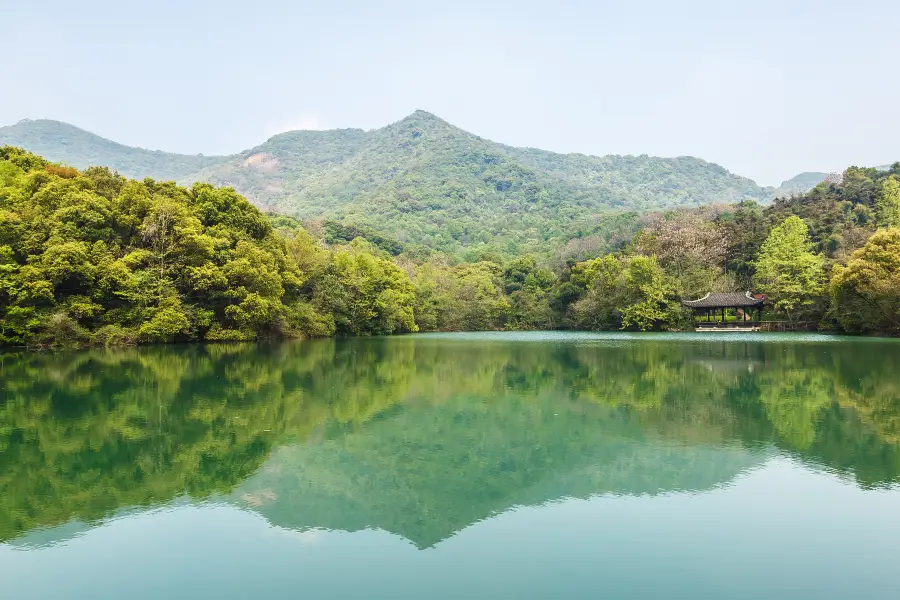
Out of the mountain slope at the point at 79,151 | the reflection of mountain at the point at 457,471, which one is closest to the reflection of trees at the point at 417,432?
the reflection of mountain at the point at 457,471

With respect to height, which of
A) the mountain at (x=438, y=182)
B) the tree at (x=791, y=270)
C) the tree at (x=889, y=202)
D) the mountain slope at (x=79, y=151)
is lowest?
the tree at (x=791, y=270)

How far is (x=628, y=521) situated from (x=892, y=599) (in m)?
2.45

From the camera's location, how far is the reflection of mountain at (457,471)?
7012 millimetres

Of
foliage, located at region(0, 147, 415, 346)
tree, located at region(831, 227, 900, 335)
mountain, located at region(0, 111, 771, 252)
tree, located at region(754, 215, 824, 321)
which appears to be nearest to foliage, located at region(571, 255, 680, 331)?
tree, located at region(754, 215, 824, 321)

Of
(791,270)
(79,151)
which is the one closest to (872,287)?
(791,270)

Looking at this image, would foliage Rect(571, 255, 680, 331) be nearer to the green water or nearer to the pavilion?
the pavilion

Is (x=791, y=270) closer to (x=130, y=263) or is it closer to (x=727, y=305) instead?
(x=727, y=305)

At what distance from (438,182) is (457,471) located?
419ft

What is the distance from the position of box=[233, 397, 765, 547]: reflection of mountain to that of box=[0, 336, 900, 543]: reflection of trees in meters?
0.04

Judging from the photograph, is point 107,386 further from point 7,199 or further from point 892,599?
point 7,199

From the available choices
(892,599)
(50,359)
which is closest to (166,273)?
(50,359)

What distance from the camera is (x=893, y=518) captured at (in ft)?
21.4

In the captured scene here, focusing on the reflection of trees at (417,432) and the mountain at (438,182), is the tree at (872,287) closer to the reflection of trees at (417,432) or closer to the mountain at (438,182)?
the reflection of trees at (417,432)

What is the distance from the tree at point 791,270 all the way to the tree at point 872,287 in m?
4.02
